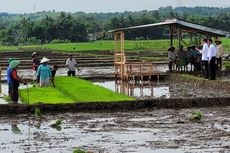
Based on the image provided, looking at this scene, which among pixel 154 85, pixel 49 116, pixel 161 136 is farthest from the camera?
pixel 154 85

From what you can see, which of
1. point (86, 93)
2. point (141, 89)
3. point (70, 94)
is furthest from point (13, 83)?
point (141, 89)

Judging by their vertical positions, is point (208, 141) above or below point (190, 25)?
below

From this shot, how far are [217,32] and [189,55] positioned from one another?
1.82 metres

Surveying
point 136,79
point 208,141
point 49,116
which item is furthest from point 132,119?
point 136,79

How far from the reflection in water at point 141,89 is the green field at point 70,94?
1146 mm

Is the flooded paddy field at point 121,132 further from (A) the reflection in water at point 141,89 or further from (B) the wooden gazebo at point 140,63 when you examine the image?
(B) the wooden gazebo at point 140,63

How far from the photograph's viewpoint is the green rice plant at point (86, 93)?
55.2ft

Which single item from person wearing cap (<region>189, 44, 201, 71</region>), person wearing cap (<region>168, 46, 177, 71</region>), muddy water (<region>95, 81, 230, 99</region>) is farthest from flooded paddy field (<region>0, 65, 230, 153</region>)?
person wearing cap (<region>168, 46, 177, 71</region>)

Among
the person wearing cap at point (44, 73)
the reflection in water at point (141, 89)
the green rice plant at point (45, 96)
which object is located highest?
the person wearing cap at point (44, 73)

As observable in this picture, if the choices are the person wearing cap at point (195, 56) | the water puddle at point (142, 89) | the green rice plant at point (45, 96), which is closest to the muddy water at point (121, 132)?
the green rice plant at point (45, 96)

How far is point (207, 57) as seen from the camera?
21.7 metres

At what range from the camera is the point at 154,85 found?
76.2 feet

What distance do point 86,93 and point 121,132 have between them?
254 inches

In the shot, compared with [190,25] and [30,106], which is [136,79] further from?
[30,106]
